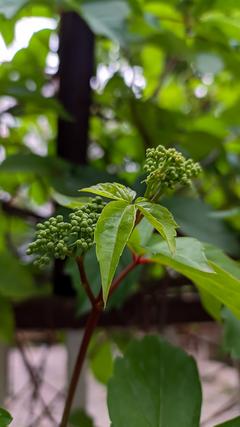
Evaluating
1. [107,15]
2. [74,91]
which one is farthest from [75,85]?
[107,15]

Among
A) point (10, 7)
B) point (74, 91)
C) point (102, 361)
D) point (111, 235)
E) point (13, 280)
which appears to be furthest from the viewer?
point (102, 361)

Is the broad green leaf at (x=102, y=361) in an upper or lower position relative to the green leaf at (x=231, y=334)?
lower

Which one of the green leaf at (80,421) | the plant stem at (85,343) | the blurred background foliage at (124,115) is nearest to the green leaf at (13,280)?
the blurred background foliage at (124,115)

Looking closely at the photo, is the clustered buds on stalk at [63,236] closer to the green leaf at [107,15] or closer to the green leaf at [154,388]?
the green leaf at [154,388]

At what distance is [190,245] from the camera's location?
0.31m

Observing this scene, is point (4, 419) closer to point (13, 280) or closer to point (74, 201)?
point (74, 201)

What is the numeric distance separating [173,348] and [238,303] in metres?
0.10

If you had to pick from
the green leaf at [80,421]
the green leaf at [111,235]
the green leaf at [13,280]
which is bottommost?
the green leaf at [80,421]

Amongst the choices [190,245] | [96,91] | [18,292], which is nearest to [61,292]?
[18,292]

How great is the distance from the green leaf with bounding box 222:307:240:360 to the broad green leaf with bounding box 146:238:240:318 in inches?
3.4

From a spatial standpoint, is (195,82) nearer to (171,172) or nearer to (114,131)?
(114,131)

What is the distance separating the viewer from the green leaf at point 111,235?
244mm

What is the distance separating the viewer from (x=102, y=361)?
789mm

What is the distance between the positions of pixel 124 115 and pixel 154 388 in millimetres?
421
